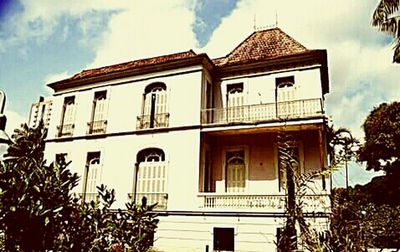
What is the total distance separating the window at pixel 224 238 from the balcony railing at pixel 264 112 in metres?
4.80

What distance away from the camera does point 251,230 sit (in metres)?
14.2

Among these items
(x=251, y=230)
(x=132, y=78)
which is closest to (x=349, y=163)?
(x=251, y=230)

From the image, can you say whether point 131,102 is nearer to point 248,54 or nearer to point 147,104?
point 147,104

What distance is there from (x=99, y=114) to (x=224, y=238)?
955 cm

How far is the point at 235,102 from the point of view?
17.8 meters

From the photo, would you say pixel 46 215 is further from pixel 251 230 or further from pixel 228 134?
pixel 228 134

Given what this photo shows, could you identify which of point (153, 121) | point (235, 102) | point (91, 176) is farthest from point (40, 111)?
point (235, 102)

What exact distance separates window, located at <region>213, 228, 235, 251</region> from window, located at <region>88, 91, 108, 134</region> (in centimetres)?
814

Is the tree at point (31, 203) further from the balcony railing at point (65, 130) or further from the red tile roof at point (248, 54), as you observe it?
the balcony railing at point (65, 130)

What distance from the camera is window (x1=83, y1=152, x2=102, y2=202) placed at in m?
18.1

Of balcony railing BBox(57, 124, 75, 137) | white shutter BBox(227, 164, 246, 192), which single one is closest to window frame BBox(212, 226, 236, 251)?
white shutter BBox(227, 164, 246, 192)

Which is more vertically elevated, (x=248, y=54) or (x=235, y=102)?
(x=248, y=54)

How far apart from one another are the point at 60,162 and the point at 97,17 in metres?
3.65

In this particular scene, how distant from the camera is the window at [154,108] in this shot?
17606mm
